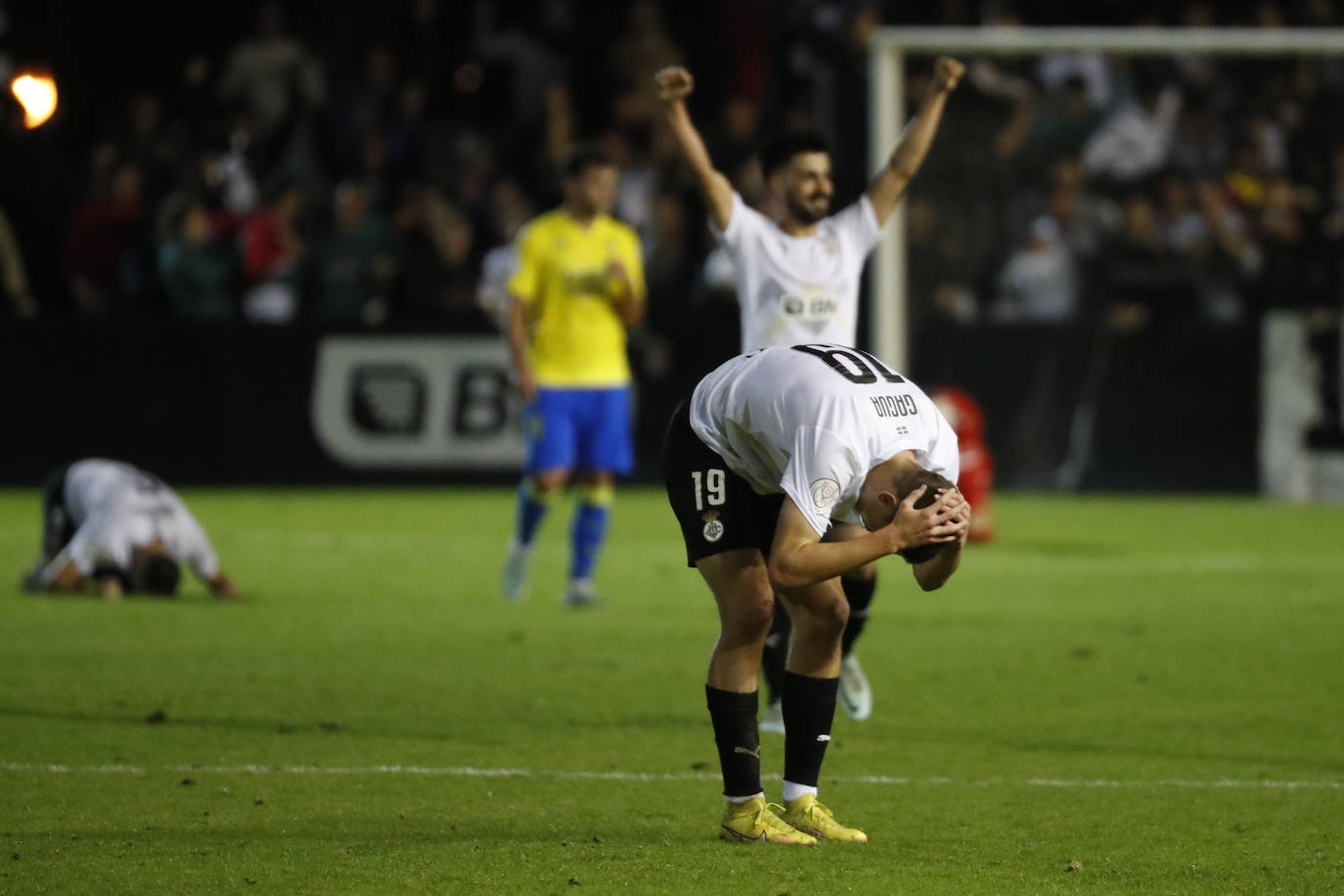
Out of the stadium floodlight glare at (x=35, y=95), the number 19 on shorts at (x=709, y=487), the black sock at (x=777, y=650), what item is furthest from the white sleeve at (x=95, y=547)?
the number 19 on shorts at (x=709, y=487)

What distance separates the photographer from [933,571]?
→ 565 centimetres

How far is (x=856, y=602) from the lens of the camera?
8.02 metres

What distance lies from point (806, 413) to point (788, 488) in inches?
8.0

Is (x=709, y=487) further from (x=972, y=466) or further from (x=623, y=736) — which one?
(x=972, y=466)

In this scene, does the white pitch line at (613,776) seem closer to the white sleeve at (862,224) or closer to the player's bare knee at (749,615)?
the player's bare knee at (749,615)

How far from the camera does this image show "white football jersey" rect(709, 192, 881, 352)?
321 inches

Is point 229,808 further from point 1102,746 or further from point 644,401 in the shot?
point 644,401

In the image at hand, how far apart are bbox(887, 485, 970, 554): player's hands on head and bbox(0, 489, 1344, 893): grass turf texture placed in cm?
86

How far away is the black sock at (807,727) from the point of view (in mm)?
6082

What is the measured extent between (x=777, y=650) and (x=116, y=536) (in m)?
4.68

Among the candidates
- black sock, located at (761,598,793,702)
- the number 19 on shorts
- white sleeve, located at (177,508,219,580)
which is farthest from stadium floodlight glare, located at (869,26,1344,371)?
the number 19 on shorts

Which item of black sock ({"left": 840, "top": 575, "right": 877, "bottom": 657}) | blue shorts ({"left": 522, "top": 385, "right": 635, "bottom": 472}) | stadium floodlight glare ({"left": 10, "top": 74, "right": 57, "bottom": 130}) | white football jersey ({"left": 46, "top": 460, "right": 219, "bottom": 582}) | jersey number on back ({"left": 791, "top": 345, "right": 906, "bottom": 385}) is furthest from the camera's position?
blue shorts ({"left": 522, "top": 385, "right": 635, "bottom": 472})

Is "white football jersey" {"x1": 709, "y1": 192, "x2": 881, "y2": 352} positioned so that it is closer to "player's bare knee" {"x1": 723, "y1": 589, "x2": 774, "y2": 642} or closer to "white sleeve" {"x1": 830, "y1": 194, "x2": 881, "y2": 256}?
"white sleeve" {"x1": 830, "y1": 194, "x2": 881, "y2": 256}

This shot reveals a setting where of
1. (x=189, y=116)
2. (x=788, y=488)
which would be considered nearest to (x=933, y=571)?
(x=788, y=488)
